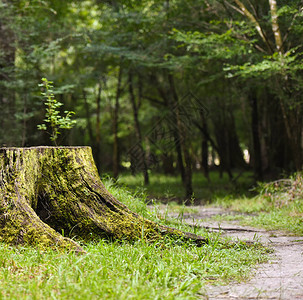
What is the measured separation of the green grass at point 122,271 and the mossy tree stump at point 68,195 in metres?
0.23

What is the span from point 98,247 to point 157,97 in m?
16.9

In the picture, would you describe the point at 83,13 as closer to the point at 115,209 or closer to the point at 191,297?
the point at 115,209

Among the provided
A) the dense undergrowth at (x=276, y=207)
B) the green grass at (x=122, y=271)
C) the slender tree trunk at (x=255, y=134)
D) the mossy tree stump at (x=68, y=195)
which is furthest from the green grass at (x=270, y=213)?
the slender tree trunk at (x=255, y=134)

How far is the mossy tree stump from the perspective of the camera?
4.24 meters

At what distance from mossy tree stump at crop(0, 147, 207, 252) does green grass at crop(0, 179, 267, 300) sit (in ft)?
0.74

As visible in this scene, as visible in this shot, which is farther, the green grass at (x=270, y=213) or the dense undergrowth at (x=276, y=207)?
the dense undergrowth at (x=276, y=207)

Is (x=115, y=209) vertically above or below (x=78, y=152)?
below

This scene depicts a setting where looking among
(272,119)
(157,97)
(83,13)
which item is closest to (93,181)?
(272,119)

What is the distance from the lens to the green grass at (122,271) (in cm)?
278

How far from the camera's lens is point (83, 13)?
57.1ft

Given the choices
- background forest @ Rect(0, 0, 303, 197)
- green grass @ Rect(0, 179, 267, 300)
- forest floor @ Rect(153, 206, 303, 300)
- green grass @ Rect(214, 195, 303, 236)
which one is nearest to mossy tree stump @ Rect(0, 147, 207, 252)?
green grass @ Rect(0, 179, 267, 300)

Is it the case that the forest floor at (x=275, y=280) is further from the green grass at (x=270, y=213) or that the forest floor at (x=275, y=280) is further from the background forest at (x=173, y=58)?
the background forest at (x=173, y=58)

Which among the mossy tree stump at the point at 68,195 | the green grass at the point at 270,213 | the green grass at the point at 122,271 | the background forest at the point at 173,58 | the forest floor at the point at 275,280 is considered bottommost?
the green grass at the point at 270,213

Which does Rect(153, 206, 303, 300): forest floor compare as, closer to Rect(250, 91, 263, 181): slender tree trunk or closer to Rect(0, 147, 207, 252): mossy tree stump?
Rect(0, 147, 207, 252): mossy tree stump
